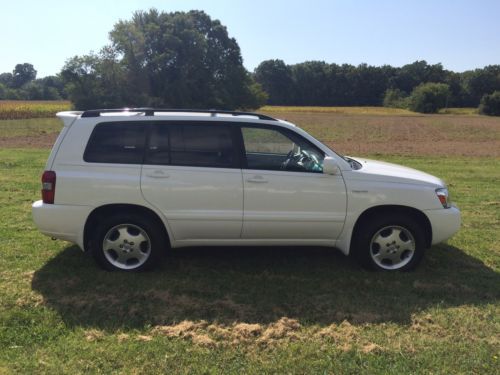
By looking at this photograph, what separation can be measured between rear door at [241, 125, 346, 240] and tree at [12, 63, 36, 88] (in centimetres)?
16231

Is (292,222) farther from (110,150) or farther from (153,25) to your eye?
(153,25)

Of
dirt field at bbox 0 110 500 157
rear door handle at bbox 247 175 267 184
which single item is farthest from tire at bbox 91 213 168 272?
dirt field at bbox 0 110 500 157

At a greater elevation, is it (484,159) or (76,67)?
(76,67)

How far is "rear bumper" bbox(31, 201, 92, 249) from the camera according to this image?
4.75m

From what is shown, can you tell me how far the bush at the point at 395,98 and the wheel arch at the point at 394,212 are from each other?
356 ft

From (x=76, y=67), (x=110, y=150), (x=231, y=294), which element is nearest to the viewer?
(x=231, y=294)

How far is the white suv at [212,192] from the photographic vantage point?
187 inches

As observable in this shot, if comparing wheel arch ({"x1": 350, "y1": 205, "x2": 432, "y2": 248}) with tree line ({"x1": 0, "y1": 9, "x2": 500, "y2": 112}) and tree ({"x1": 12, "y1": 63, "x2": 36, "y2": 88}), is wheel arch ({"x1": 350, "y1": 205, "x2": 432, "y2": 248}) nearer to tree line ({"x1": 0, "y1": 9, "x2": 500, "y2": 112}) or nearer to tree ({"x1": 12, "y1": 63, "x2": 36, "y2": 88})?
tree line ({"x1": 0, "y1": 9, "x2": 500, "y2": 112})

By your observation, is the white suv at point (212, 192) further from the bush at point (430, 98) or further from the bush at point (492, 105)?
the bush at point (430, 98)

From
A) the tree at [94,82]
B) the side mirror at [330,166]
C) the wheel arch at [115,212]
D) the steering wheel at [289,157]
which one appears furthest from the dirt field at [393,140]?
the wheel arch at [115,212]

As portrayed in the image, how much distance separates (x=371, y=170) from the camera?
5.12 m

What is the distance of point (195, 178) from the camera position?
4742mm

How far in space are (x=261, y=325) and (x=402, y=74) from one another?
128463mm

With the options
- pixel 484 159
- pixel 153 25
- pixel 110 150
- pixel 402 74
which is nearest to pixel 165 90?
pixel 153 25
